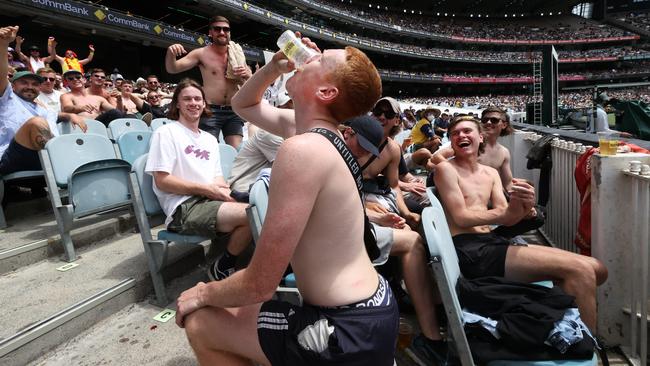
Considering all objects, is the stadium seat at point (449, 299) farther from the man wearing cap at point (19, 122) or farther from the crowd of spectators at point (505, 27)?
the crowd of spectators at point (505, 27)

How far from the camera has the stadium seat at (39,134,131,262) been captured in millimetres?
2711

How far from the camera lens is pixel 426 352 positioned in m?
2.01

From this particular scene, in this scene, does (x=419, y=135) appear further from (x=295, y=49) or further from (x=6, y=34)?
(x=6, y=34)

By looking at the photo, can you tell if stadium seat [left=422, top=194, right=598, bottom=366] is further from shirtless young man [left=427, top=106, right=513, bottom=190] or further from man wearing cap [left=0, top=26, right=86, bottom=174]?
man wearing cap [left=0, top=26, right=86, bottom=174]

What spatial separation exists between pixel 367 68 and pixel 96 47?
78.8 feet

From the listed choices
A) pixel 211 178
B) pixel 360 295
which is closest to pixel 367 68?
pixel 360 295

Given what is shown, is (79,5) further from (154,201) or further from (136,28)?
(154,201)

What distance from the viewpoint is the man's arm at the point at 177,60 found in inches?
140

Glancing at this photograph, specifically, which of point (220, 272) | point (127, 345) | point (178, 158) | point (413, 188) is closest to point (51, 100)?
point (178, 158)

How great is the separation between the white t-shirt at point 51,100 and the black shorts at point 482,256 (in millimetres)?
5454

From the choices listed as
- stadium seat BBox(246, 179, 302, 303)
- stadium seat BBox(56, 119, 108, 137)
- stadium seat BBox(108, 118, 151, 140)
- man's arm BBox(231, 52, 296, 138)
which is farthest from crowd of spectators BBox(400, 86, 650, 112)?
stadium seat BBox(246, 179, 302, 303)

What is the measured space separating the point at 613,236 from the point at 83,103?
619 centimetres

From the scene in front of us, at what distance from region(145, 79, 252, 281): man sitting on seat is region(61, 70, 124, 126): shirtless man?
3.16 metres

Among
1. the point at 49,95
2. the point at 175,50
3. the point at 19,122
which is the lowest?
the point at 19,122
